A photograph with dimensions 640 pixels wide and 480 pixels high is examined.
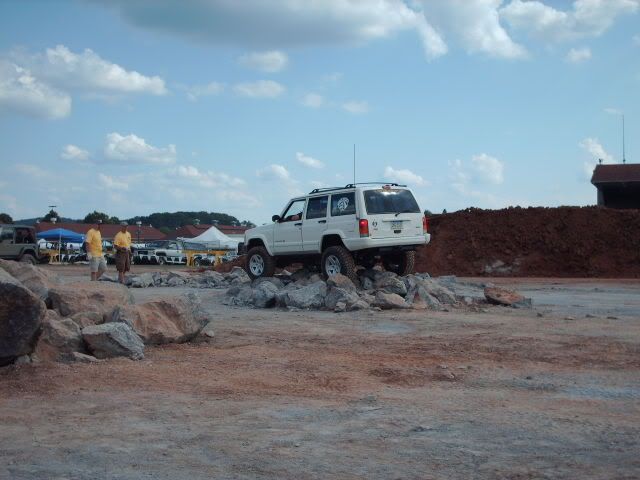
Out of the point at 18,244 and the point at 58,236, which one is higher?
the point at 58,236

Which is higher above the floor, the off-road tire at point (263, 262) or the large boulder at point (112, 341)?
the off-road tire at point (263, 262)

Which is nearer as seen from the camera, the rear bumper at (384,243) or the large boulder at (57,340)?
the large boulder at (57,340)

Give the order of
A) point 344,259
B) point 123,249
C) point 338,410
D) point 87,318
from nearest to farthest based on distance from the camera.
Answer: point 338,410
point 87,318
point 344,259
point 123,249

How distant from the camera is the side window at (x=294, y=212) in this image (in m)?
16.7

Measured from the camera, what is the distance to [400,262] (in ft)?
55.1

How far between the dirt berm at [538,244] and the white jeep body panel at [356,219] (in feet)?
48.5

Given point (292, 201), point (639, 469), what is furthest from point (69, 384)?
point (292, 201)

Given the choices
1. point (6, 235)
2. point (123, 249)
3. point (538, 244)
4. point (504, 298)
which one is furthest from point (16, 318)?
point (538, 244)

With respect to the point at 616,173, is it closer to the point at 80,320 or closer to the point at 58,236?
the point at 58,236

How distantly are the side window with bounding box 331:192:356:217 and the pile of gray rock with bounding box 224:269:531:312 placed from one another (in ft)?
4.72

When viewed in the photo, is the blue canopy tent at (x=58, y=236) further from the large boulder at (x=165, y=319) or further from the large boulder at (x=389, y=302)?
the large boulder at (x=165, y=319)

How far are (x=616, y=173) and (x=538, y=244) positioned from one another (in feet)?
48.5

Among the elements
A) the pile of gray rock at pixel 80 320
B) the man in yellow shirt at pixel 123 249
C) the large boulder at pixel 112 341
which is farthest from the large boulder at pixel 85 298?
the man in yellow shirt at pixel 123 249

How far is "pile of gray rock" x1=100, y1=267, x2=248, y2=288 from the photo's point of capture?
20312 millimetres
